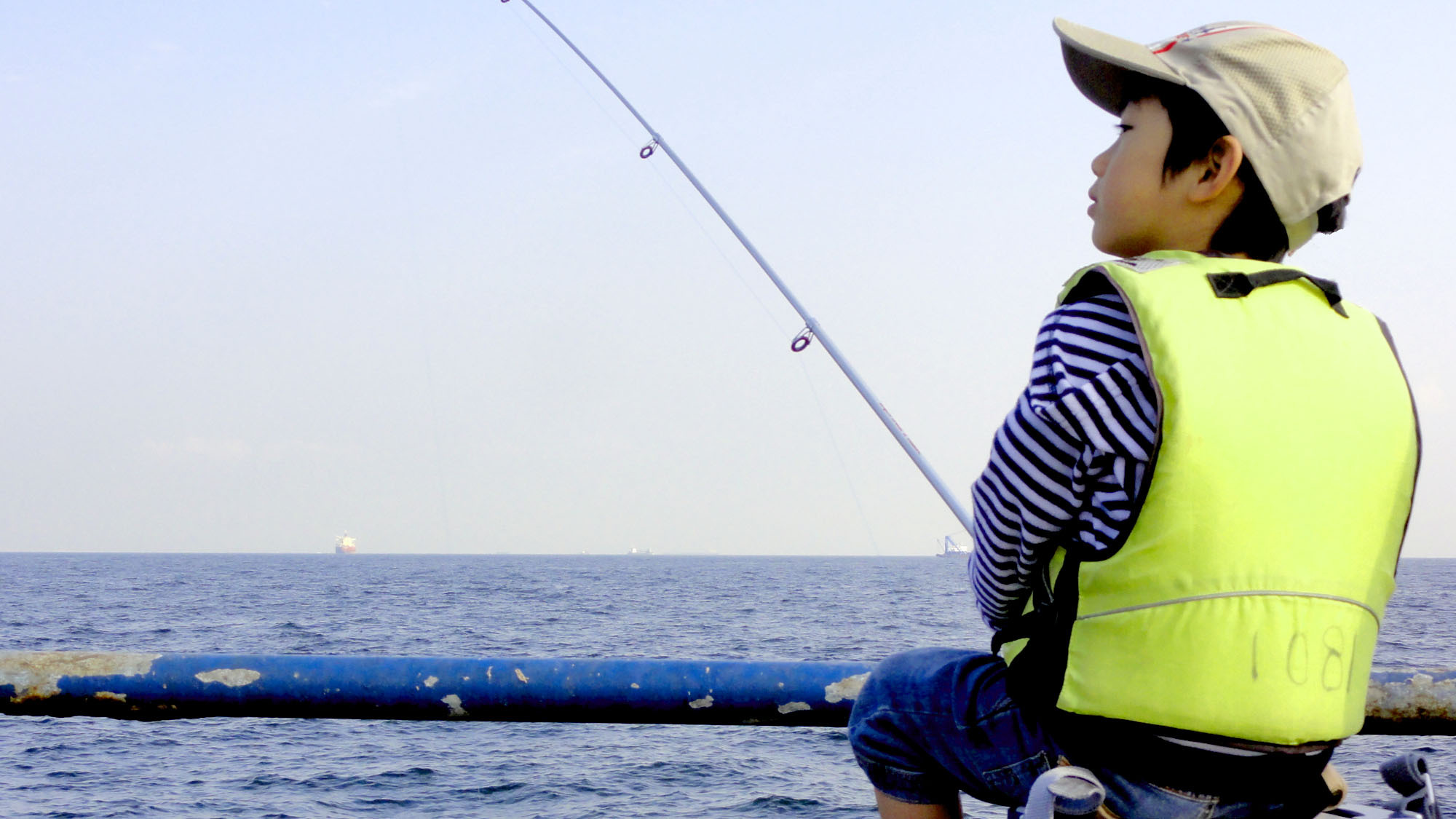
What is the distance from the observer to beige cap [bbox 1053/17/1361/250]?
1143mm

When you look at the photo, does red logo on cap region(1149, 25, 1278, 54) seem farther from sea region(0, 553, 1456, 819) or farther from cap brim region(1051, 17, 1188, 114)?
sea region(0, 553, 1456, 819)

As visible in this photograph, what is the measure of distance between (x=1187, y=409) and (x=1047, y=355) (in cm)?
17

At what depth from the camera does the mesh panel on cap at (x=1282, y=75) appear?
114cm

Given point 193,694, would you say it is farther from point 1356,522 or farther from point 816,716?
point 1356,522

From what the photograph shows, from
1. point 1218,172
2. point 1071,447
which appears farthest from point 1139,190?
point 1071,447

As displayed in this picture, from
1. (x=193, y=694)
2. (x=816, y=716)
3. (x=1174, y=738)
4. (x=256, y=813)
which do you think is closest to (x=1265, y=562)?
(x=1174, y=738)

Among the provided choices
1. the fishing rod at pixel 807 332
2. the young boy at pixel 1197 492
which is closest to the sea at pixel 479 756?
the fishing rod at pixel 807 332

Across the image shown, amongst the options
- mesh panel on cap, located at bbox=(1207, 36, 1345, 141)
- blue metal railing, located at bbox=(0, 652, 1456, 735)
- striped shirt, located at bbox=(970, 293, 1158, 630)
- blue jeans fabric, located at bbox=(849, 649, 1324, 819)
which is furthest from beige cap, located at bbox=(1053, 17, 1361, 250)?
blue metal railing, located at bbox=(0, 652, 1456, 735)

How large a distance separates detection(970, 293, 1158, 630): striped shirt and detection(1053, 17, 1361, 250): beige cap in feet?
0.78

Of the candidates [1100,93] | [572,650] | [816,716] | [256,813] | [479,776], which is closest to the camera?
[1100,93]

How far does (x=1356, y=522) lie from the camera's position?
3.47ft

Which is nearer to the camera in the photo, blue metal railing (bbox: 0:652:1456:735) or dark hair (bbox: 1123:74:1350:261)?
dark hair (bbox: 1123:74:1350:261)

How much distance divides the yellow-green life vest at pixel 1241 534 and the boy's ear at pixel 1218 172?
14cm

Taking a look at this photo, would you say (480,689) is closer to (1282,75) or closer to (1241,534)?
(1241,534)
